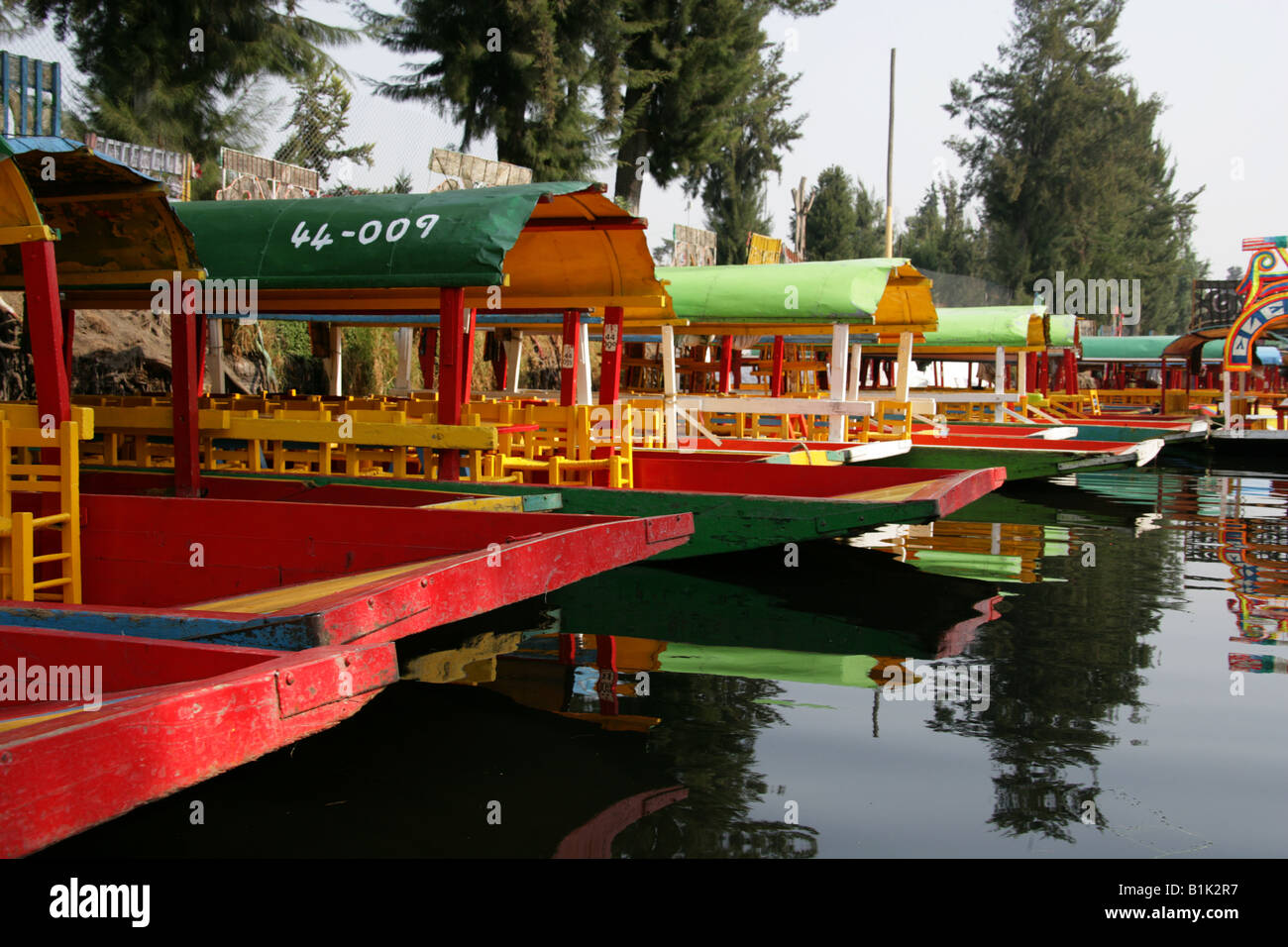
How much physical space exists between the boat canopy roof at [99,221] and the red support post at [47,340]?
2.56ft

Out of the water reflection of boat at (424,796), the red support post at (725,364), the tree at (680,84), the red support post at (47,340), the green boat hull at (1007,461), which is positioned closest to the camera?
→ the water reflection of boat at (424,796)

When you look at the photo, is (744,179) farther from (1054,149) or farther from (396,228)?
(396,228)

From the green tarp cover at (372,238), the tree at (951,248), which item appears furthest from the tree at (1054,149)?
the green tarp cover at (372,238)

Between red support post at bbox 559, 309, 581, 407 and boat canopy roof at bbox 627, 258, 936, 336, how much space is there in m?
0.78

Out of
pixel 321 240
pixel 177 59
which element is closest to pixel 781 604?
pixel 321 240

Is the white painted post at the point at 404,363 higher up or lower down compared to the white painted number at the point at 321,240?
lower down

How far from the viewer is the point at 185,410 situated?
8.59 m

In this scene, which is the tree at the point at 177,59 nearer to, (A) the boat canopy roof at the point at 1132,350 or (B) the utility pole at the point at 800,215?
(B) the utility pole at the point at 800,215

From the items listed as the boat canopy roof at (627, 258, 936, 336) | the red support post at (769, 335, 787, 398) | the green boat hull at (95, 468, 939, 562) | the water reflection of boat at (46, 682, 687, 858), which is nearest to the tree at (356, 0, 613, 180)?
the red support post at (769, 335, 787, 398)

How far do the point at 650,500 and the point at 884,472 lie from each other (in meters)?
3.06

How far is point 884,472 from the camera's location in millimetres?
10820

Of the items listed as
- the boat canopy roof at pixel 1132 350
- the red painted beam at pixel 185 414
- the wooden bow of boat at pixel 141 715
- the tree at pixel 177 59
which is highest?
the tree at pixel 177 59

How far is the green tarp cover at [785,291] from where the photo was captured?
43.6ft
